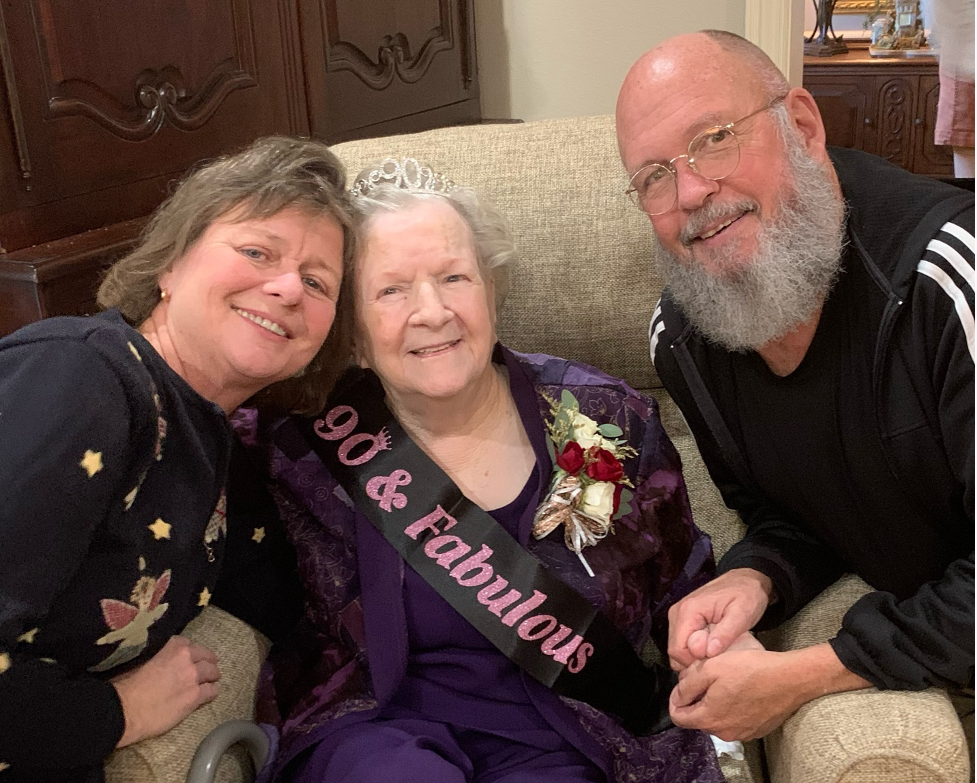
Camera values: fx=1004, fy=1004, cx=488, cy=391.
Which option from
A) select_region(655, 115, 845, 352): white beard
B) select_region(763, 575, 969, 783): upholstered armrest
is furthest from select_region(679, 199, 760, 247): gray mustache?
select_region(763, 575, 969, 783): upholstered armrest

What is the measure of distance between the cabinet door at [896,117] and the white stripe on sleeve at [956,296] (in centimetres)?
344

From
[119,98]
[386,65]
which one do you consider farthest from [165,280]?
[386,65]

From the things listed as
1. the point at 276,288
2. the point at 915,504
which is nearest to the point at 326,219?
the point at 276,288

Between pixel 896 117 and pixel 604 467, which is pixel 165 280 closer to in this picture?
pixel 604 467

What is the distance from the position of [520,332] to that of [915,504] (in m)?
0.74

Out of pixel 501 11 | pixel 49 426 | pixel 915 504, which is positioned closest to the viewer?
pixel 49 426

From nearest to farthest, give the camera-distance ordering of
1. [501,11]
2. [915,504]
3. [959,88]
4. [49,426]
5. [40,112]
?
[959,88] < [49,426] < [915,504] < [40,112] < [501,11]

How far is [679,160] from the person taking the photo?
1.35 meters

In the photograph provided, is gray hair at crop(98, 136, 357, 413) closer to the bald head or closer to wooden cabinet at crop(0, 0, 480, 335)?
wooden cabinet at crop(0, 0, 480, 335)

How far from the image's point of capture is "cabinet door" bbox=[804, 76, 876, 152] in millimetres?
4402

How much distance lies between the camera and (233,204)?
1.32m

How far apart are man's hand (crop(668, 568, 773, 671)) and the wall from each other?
201 cm

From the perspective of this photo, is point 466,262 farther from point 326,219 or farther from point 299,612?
point 299,612

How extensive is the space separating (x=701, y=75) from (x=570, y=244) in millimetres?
441
